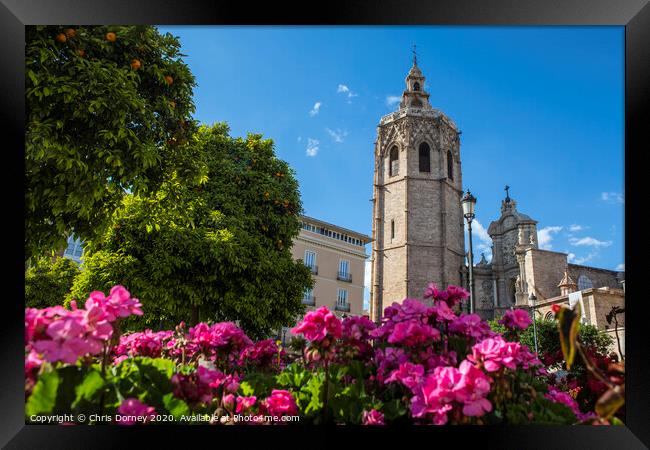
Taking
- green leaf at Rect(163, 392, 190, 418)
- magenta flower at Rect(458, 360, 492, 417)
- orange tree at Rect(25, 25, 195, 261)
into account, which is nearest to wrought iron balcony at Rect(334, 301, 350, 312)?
orange tree at Rect(25, 25, 195, 261)

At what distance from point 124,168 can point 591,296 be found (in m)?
26.5

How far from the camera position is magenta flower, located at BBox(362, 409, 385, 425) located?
2643 millimetres

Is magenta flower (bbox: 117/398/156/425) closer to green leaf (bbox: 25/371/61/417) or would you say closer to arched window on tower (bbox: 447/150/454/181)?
green leaf (bbox: 25/371/61/417)

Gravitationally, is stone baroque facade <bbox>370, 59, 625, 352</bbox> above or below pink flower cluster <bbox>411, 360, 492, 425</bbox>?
above

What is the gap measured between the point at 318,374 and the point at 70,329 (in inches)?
62.8

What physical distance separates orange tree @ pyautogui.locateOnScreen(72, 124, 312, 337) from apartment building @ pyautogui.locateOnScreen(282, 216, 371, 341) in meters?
3.55

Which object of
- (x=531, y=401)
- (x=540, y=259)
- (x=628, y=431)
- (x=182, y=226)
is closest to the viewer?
(x=531, y=401)

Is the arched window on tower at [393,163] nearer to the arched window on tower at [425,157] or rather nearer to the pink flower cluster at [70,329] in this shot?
the arched window on tower at [425,157]

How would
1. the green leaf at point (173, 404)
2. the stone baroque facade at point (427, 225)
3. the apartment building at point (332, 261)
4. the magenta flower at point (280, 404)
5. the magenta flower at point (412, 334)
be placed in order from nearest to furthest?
1. the green leaf at point (173, 404)
2. the magenta flower at point (280, 404)
3. the magenta flower at point (412, 334)
4. the apartment building at point (332, 261)
5. the stone baroque facade at point (427, 225)

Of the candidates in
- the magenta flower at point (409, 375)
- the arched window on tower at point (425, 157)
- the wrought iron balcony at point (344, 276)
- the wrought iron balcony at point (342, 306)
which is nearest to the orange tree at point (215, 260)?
the wrought iron balcony at point (344, 276)

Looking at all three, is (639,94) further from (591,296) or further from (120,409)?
(591,296)

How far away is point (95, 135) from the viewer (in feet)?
17.0

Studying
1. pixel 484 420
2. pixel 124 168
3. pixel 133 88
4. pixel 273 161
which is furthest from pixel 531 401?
pixel 273 161

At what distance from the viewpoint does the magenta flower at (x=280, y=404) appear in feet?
8.91
